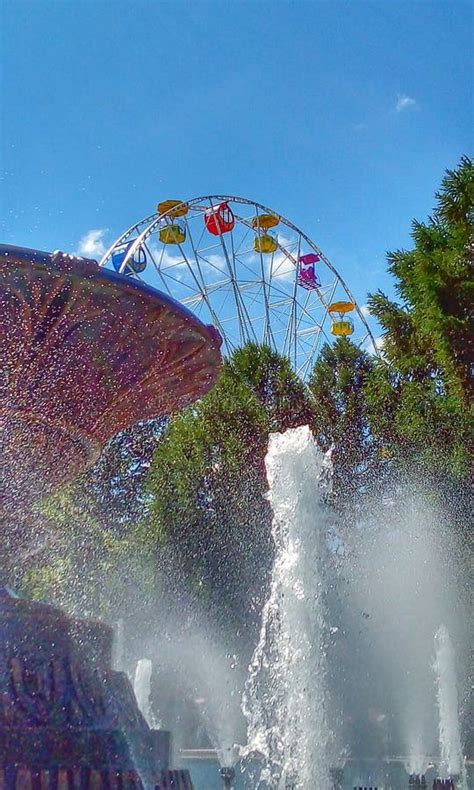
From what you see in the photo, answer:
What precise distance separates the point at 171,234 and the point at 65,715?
23615 millimetres

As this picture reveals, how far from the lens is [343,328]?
30.1m

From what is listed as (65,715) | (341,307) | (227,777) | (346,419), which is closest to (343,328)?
(341,307)

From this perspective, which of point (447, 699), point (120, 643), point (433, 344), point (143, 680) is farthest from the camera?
point (447, 699)

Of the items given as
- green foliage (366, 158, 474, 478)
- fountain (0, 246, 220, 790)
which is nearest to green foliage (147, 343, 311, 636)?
green foliage (366, 158, 474, 478)

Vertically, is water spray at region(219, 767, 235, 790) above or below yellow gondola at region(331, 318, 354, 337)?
below

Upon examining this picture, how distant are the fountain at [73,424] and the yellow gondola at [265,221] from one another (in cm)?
2124

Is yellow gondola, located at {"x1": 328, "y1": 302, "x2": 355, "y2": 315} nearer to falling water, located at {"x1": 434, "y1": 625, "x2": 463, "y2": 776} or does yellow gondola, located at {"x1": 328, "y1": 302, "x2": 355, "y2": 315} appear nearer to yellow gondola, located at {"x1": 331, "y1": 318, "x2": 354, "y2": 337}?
yellow gondola, located at {"x1": 331, "y1": 318, "x2": 354, "y2": 337}

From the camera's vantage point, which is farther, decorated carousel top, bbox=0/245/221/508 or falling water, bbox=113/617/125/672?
falling water, bbox=113/617/125/672

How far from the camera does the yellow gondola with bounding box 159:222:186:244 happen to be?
89.8ft

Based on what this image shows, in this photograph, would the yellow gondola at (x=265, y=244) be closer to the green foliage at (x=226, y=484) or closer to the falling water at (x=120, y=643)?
the green foliage at (x=226, y=484)

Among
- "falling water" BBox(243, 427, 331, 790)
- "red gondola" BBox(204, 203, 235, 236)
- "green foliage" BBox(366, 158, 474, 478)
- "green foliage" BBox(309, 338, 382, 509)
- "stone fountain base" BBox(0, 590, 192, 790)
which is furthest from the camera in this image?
"red gondola" BBox(204, 203, 235, 236)

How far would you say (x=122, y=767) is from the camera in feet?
16.2

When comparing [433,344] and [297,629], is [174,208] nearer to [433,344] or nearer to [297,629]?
[433,344]

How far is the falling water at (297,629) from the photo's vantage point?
929 cm
